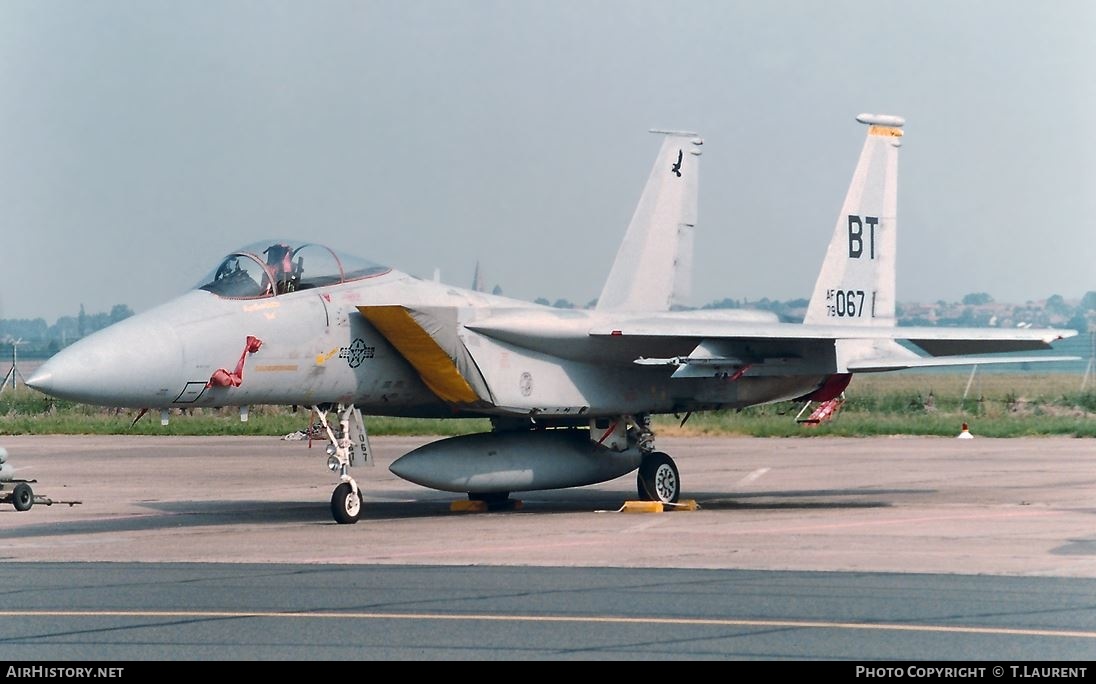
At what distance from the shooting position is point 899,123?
18.5 metres

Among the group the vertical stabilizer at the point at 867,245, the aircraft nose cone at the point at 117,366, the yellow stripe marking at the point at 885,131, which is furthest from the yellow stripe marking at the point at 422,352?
the yellow stripe marking at the point at 885,131

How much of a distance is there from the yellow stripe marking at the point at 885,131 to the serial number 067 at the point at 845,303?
6.63ft

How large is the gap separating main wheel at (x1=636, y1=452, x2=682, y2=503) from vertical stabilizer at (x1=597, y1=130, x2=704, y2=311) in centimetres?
266

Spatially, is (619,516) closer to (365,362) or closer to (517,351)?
(517,351)

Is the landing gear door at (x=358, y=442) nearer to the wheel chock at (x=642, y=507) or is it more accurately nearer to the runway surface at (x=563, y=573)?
the runway surface at (x=563, y=573)

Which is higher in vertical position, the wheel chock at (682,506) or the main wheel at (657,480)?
the main wheel at (657,480)

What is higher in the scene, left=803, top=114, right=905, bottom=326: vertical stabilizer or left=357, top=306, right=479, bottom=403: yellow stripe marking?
left=803, top=114, right=905, bottom=326: vertical stabilizer

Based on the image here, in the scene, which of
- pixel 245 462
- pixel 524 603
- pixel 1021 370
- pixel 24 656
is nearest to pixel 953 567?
pixel 524 603

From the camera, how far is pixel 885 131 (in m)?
18.4

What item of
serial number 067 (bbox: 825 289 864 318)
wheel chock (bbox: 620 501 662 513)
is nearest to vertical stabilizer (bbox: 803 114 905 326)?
serial number 067 (bbox: 825 289 864 318)

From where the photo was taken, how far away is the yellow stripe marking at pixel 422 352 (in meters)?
13.8

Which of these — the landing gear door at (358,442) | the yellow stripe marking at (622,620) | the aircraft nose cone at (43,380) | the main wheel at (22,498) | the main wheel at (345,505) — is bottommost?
the main wheel at (22,498)

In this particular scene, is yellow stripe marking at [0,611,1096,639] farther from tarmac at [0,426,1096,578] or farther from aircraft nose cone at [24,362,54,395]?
aircraft nose cone at [24,362,54,395]

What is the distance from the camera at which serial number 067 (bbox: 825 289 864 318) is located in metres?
17.9
